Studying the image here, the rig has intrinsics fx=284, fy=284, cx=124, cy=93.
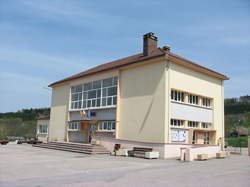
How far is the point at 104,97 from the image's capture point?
91.1ft

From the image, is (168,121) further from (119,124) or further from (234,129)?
(234,129)

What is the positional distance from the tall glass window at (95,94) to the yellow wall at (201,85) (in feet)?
20.1

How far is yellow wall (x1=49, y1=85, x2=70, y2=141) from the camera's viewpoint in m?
33.5

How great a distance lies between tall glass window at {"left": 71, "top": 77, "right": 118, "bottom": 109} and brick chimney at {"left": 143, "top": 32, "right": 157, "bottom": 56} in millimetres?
3843

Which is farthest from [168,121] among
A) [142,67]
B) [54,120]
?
[54,120]

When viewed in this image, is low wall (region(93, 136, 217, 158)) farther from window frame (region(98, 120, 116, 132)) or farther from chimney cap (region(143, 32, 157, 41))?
chimney cap (region(143, 32, 157, 41))

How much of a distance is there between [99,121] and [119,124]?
295 centimetres

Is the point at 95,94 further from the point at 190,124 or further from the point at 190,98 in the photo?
the point at 190,124

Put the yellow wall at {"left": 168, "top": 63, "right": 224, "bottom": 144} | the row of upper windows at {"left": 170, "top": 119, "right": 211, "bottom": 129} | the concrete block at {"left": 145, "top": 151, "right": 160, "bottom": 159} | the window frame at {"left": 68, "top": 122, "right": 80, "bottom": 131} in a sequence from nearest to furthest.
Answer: the concrete block at {"left": 145, "top": 151, "right": 160, "bottom": 159}
the row of upper windows at {"left": 170, "top": 119, "right": 211, "bottom": 129}
the yellow wall at {"left": 168, "top": 63, "right": 224, "bottom": 144}
the window frame at {"left": 68, "top": 122, "right": 80, "bottom": 131}

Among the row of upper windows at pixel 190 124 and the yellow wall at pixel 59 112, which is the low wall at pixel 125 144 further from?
the yellow wall at pixel 59 112

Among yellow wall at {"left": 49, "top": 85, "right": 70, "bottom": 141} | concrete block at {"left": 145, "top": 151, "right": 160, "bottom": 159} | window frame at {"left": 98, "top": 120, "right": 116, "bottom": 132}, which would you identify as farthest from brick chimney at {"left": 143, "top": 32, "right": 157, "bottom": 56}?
yellow wall at {"left": 49, "top": 85, "right": 70, "bottom": 141}

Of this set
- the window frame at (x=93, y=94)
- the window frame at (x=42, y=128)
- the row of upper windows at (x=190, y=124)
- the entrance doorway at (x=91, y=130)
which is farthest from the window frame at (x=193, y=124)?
the window frame at (x=42, y=128)

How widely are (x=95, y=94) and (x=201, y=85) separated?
1050 centimetres

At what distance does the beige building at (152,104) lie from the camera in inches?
878
